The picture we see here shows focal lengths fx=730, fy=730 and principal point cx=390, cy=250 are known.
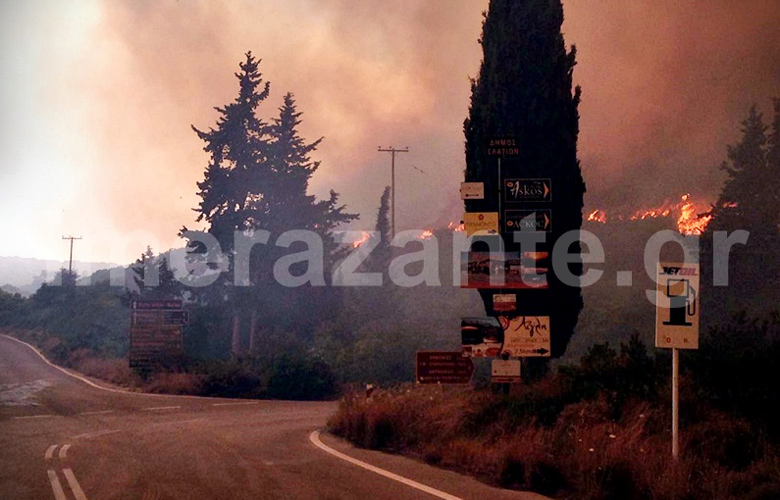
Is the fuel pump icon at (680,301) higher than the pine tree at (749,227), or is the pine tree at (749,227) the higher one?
the pine tree at (749,227)

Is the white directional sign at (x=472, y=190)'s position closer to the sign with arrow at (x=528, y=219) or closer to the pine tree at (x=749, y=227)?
the sign with arrow at (x=528, y=219)

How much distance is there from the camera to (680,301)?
412 inches

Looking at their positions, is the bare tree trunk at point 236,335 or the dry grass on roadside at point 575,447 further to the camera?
the bare tree trunk at point 236,335

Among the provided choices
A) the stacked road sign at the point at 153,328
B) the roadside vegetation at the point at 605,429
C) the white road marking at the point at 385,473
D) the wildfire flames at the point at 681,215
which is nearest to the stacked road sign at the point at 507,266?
the roadside vegetation at the point at 605,429

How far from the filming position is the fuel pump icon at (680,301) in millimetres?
10336

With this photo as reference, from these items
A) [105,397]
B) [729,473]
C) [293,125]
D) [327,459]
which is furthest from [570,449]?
[293,125]

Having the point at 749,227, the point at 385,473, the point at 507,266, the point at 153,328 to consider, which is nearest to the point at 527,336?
the point at 507,266

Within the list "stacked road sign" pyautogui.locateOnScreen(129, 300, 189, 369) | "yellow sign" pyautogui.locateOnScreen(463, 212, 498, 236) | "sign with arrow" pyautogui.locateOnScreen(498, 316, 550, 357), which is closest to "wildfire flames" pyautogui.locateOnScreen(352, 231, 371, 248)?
"stacked road sign" pyautogui.locateOnScreen(129, 300, 189, 369)

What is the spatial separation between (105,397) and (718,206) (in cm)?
2851

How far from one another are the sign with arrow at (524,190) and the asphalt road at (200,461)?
22.5 feet

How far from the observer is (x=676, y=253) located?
3712cm

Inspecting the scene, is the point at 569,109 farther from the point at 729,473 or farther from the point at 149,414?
the point at 149,414

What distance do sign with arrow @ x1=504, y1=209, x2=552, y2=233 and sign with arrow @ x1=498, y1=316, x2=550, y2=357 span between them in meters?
2.50

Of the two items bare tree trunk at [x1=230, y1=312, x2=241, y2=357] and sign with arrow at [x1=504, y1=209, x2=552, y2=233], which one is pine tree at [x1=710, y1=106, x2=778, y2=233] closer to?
sign with arrow at [x1=504, y1=209, x2=552, y2=233]
